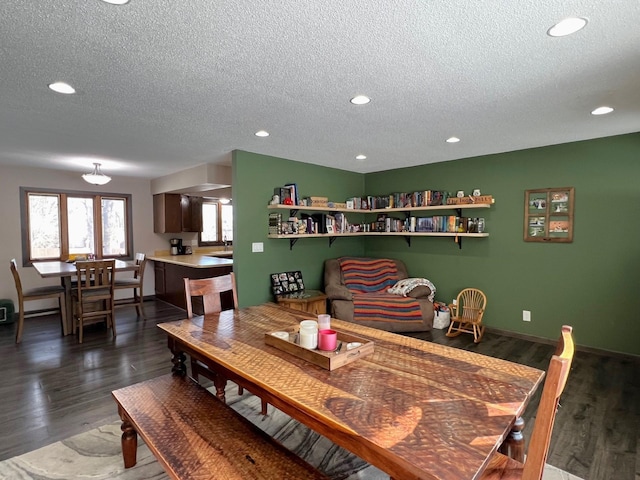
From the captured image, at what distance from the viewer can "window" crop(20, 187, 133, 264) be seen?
17.3 feet

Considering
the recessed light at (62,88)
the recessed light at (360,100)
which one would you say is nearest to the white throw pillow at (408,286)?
the recessed light at (360,100)

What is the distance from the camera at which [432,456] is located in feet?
3.10

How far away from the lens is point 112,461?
201cm

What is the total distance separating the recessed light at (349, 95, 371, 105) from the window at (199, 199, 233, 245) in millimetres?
5068

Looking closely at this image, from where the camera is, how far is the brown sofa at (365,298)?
4.31 meters

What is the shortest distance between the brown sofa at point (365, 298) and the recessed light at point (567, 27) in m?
3.28

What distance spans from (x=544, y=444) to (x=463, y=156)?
13.6 feet

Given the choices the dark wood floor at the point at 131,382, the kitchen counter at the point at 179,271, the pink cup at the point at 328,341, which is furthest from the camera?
the kitchen counter at the point at 179,271

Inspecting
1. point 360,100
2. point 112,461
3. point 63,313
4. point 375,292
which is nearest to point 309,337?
point 112,461

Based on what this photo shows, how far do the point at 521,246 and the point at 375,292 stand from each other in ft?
6.51

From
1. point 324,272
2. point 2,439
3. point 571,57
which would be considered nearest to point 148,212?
point 324,272

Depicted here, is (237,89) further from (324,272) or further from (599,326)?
(599,326)

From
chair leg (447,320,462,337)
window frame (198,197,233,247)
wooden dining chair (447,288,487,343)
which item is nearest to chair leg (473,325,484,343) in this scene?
wooden dining chair (447,288,487,343)

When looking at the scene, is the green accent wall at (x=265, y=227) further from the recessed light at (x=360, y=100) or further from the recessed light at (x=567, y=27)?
the recessed light at (x=567, y=27)
